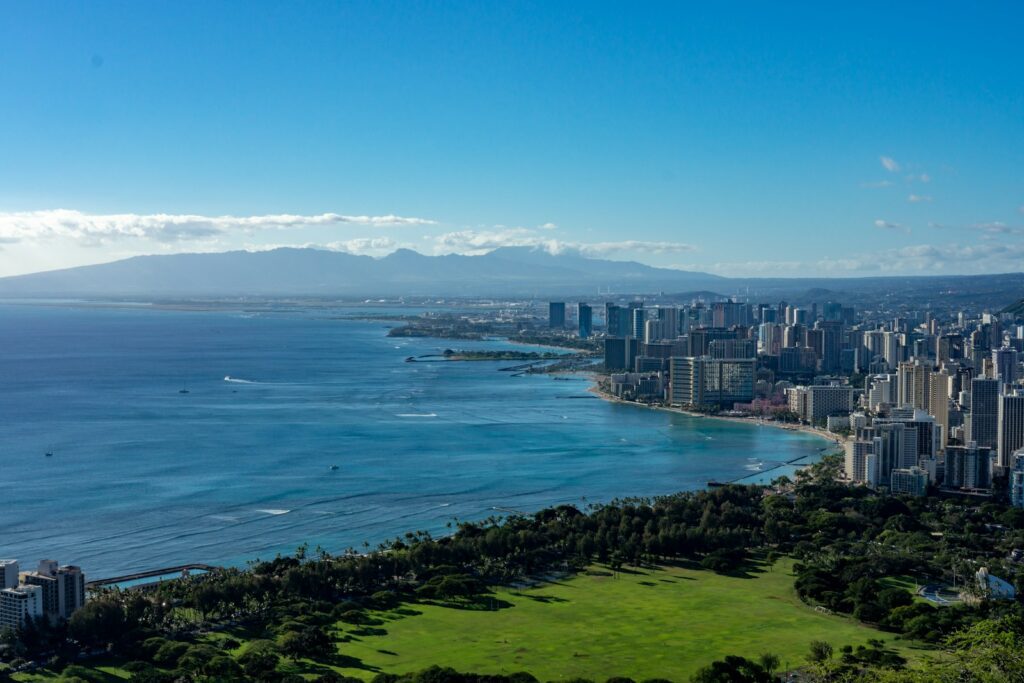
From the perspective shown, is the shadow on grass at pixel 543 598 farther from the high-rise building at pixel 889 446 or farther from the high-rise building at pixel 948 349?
the high-rise building at pixel 948 349

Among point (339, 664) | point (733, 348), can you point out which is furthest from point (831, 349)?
point (339, 664)

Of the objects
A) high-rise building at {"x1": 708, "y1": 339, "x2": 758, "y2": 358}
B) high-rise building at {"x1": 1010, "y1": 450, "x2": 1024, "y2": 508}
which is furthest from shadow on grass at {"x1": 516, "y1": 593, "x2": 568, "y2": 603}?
high-rise building at {"x1": 708, "y1": 339, "x2": 758, "y2": 358}

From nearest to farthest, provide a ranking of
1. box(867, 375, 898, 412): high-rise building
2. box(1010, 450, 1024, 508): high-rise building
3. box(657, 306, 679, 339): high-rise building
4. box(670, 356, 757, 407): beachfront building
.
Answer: box(1010, 450, 1024, 508): high-rise building, box(867, 375, 898, 412): high-rise building, box(670, 356, 757, 407): beachfront building, box(657, 306, 679, 339): high-rise building

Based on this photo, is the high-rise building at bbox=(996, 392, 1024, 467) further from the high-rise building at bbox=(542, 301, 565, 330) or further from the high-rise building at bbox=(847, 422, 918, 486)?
the high-rise building at bbox=(542, 301, 565, 330)

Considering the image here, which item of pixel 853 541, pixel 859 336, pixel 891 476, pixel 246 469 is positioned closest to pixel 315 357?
pixel 859 336

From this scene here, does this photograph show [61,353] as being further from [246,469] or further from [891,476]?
[891,476]

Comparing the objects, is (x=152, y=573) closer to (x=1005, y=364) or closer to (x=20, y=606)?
(x=20, y=606)
